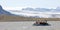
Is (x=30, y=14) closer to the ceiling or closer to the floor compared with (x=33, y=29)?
closer to the ceiling

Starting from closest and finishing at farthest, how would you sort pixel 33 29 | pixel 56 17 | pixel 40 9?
pixel 33 29
pixel 40 9
pixel 56 17

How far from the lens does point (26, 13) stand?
19.7 ft

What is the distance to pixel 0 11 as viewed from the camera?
579 cm

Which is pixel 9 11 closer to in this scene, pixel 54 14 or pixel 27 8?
pixel 27 8

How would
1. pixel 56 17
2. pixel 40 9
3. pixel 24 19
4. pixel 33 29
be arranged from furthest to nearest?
1. pixel 24 19
2. pixel 56 17
3. pixel 40 9
4. pixel 33 29

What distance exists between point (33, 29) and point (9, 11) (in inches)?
65.0

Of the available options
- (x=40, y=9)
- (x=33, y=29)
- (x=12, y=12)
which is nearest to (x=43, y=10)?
(x=40, y=9)

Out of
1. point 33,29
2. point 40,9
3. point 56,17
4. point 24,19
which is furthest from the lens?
point 24,19

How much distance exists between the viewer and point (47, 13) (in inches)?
234

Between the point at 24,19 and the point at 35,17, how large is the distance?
2.17 feet

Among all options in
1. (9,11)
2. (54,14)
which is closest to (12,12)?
(9,11)

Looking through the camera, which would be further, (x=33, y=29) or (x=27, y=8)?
(x=27, y=8)

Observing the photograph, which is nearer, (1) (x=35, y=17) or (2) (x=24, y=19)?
(1) (x=35, y=17)

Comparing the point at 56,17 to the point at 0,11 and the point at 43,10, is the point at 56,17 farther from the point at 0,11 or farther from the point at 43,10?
the point at 0,11
